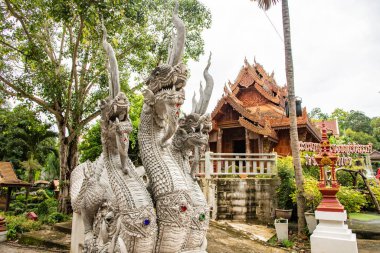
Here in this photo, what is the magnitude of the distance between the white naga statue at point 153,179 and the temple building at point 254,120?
9.63 m

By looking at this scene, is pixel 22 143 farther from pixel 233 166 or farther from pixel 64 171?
pixel 233 166

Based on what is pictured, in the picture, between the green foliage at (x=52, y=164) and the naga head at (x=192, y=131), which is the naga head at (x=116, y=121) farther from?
the green foliage at (x=52, y=164)

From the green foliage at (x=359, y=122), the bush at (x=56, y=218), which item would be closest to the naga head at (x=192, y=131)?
the bush at (x=56, y=218)

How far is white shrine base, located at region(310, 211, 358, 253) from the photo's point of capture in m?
5.10

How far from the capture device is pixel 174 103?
223cm

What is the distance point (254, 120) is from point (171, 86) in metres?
10.3

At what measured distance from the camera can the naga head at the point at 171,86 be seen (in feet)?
7.38

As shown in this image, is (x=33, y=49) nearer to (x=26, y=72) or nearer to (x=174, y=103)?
(x=26, y=72)

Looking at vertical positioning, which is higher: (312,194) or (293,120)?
(293,120)

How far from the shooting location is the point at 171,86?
229 centimetres

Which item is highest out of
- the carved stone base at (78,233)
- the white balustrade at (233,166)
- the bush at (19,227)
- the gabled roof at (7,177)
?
the white balustrade at (233,166)

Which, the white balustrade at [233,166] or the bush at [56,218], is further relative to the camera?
the white balustrade at [233,166]

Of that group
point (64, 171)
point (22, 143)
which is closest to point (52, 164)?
point (22, 143)

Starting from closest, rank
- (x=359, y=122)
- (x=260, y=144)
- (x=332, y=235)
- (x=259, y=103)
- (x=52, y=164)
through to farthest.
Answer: (x=332, y=235) < (x=260, y=144) < (x=259, y=103) < (x=52, y=164) < (x=359, y=122)
